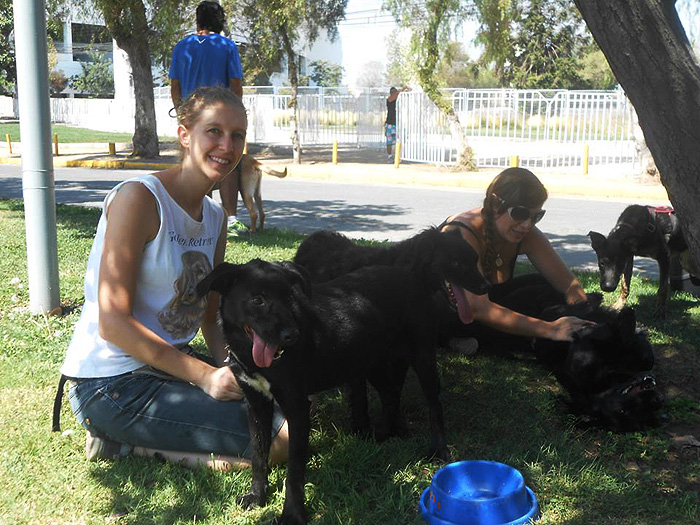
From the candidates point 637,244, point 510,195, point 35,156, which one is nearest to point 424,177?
point 637,244

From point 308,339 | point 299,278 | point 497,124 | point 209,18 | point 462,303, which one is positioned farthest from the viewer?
point 497,124

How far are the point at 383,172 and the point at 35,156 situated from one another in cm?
1430

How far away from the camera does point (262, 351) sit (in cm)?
282

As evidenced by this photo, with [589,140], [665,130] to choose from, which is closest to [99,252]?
[665,130]

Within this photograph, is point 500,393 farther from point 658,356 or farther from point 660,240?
point 660,240

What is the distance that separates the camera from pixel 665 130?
9.05ft

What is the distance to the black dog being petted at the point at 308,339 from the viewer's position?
286 centimetres

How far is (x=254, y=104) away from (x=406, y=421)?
27998mm

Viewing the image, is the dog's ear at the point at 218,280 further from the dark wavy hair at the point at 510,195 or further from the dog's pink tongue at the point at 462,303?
the dark wavy hair at the point at 510,195

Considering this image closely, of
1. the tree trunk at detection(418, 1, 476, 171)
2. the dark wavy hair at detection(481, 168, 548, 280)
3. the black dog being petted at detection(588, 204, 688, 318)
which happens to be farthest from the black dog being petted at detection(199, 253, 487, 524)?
the tree trunk at detection(418, 1, 476, 171)

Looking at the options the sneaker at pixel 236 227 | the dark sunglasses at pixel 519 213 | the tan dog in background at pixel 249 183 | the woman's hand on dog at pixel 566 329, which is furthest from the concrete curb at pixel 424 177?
the woman's hand on dog at pixel 566 329

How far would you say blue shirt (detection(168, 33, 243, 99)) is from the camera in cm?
823

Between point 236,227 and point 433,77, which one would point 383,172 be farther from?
point 236,227

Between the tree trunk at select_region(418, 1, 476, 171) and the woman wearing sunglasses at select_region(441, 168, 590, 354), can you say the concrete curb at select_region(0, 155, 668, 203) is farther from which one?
the woman wearing sunglasses at select_region(441, 168, 590, 354)
